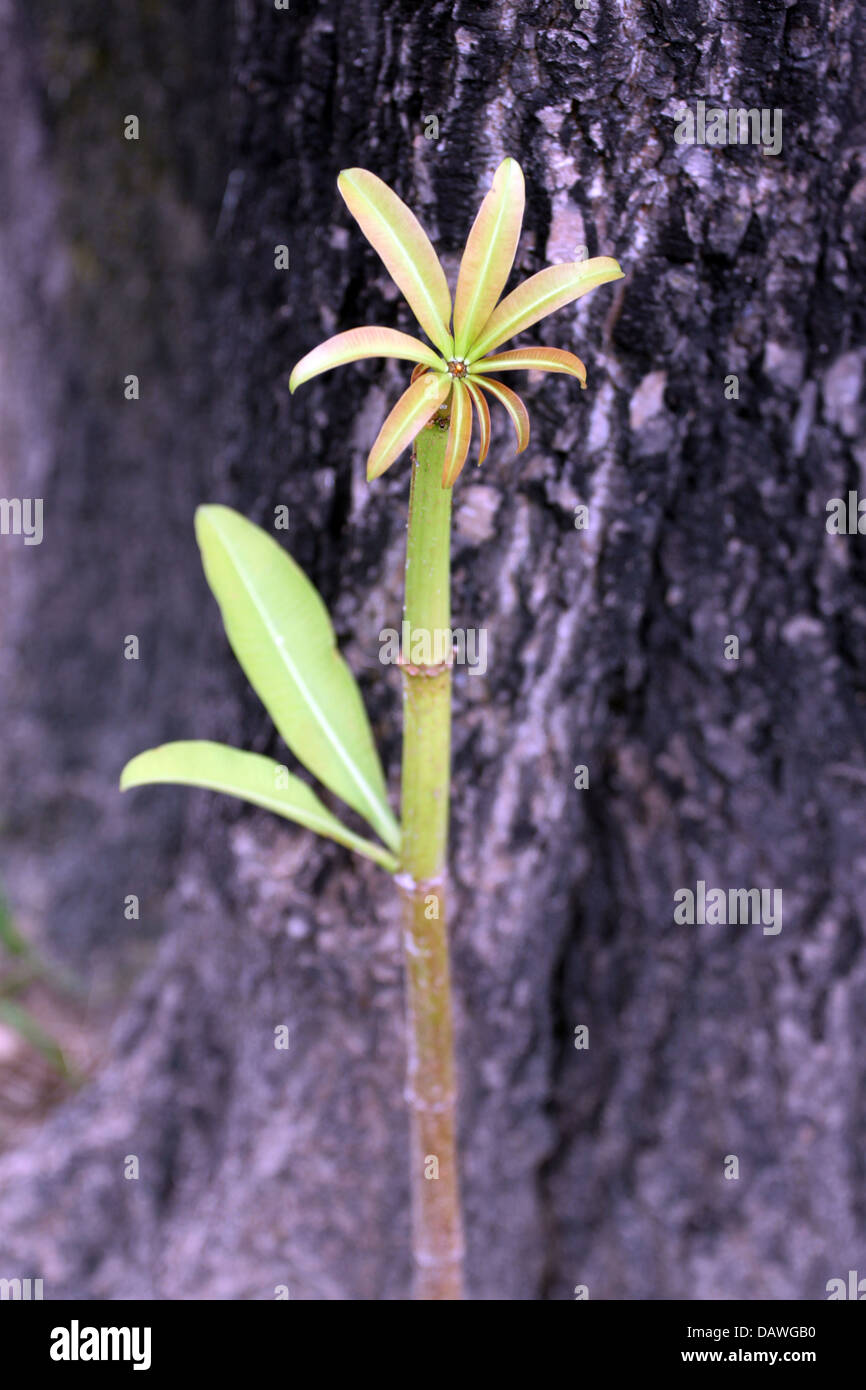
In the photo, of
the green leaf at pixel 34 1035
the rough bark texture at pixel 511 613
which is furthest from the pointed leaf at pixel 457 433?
the green leaf at pixel 34 1035

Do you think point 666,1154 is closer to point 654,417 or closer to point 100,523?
point 654,417

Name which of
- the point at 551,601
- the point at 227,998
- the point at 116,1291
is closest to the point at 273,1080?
the point at 227,998

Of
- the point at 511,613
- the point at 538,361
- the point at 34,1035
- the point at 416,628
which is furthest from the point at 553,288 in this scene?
the point at 34,1035

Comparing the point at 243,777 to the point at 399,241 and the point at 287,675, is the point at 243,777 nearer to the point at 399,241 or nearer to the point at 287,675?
the point at 287,675

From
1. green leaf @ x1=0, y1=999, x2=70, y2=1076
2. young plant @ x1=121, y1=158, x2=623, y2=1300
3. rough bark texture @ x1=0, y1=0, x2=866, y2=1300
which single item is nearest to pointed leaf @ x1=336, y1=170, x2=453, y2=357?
A: young plant @ x1=121, y1=158, x2=623, y2=1300

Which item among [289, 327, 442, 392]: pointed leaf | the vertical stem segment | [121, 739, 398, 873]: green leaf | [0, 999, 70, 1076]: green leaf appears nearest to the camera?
[289, 327, 442, 392]: pointed leaf

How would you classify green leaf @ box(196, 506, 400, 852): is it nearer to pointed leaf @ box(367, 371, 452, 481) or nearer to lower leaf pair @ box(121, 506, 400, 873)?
lower leaf pair @ box(121, 506, 400, 873)
